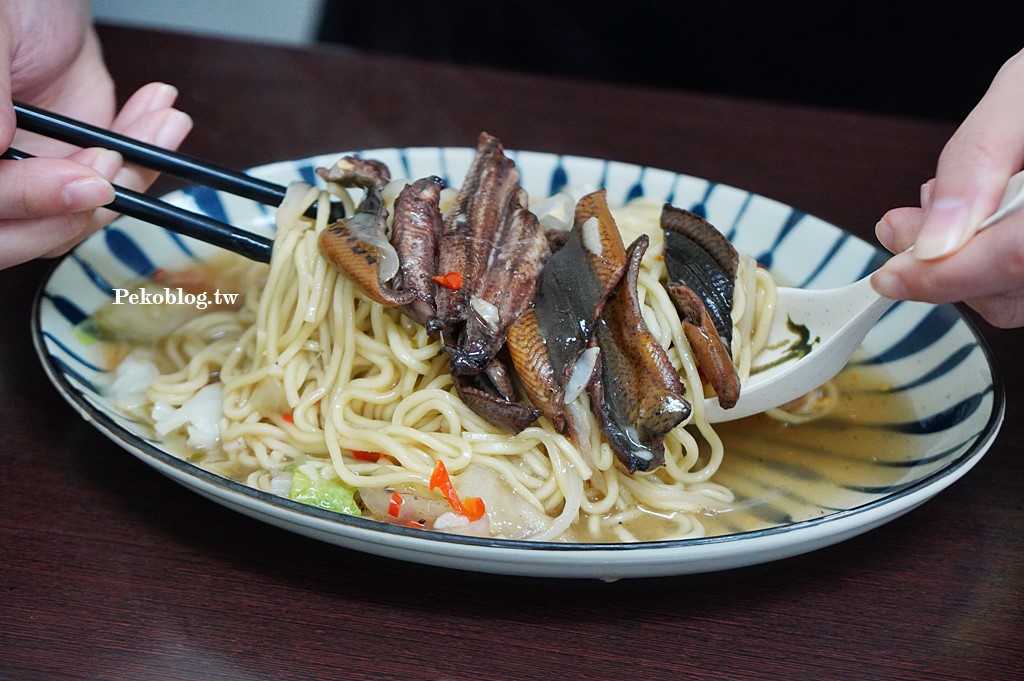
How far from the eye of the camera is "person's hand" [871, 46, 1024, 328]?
123 cm

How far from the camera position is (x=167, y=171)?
1956 millimetres

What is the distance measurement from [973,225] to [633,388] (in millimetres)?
670

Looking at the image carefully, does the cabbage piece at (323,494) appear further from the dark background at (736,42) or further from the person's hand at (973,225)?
the dark background at (736,42)

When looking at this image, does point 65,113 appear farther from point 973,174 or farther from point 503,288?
point 973,174

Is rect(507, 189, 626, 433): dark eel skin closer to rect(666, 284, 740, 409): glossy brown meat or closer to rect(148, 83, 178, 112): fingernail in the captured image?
rect(666, 284, 740, 409): glossy brown meat

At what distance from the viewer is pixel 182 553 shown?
1.60 meters

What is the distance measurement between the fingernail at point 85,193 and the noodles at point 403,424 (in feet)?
1.33

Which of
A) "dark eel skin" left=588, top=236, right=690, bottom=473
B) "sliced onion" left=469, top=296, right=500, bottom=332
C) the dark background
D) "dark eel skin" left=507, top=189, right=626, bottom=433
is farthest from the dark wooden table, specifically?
the dark background

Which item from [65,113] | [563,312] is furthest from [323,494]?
[65,113]

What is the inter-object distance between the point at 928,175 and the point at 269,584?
9.91ft

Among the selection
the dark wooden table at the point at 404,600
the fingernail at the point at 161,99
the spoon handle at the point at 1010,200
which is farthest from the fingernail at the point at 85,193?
the spoon handle at the point at 1010,200

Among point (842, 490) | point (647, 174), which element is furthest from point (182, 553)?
point (647, 174)

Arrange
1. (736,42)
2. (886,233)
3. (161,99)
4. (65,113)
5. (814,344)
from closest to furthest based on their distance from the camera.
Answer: (886,233)
(814,344)
(161,99)
(65,113)
(736,42)

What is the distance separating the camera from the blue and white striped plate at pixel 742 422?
54.6 inches
